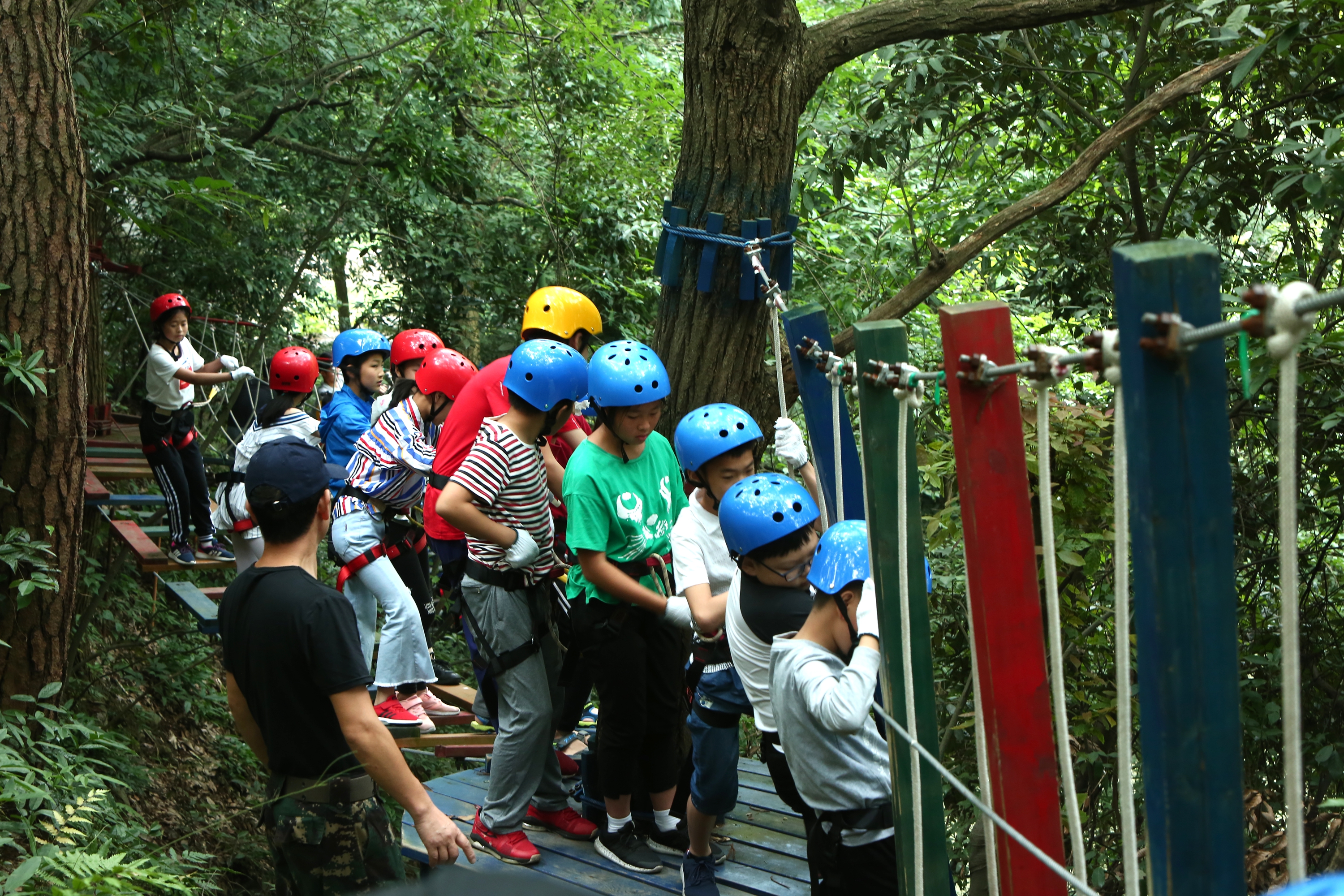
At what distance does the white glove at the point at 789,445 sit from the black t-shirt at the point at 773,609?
601mm

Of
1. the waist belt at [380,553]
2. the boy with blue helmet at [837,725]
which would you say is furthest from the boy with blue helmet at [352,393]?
the boy with blue helmet at [837,725]

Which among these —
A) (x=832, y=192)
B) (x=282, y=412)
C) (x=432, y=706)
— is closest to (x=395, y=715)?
(x=432, y=706)

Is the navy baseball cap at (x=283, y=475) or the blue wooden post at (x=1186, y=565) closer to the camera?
the blue wooden post at (x=1186, y=565)

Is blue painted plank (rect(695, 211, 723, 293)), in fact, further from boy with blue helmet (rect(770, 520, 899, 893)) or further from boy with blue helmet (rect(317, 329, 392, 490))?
boy with blue helmet (rect(317, 329, 392, 490))

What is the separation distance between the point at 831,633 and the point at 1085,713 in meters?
1.75

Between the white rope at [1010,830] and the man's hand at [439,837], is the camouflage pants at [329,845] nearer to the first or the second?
the man's hand at [439,837]

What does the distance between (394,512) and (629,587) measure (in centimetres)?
176

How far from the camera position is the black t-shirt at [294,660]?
2348 mm

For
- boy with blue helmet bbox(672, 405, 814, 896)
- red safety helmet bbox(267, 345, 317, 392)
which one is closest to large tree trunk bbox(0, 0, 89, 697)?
red safety helmet bbox(267, 345, 317, 392)

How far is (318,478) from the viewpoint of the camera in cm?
244

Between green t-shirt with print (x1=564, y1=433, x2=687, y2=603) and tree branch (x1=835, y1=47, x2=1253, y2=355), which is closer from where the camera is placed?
green t-shirt with print (x1=564, y1=433, x2=687, y2=603)

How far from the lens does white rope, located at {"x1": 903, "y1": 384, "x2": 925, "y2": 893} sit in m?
1.98

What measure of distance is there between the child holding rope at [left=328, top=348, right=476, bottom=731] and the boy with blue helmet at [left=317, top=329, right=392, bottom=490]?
69cm

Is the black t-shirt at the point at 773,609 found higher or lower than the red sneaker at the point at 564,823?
higher
